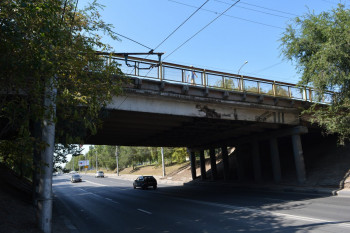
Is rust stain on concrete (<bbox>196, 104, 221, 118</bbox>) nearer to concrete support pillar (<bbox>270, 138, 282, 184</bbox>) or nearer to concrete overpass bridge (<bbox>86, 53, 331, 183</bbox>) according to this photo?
concrete overpass bridge (<bbox>86, 53, 331, 183</bbox>)

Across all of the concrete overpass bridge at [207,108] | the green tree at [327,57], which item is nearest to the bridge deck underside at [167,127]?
the concrete overpass bridge at [207,108]

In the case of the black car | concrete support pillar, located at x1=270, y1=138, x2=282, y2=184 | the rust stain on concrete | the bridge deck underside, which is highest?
the rust stain on concrete

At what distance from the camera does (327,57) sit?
16344 mm

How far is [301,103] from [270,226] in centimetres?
1571

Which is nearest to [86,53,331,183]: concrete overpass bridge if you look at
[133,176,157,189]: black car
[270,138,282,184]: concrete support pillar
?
[270,138,282,184]: concrete support pillar

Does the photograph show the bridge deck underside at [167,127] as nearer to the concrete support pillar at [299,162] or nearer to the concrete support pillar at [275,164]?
the concrete support pillar at [275,164]

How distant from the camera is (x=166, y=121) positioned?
19.3 m

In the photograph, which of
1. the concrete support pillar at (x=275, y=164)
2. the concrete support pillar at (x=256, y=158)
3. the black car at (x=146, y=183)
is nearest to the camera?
the concrete support pillar at (x=275, y=164)

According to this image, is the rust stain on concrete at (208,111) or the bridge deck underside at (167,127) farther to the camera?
the bridge deck underside at (167,127)

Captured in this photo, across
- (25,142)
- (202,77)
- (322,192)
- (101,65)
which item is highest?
(202,77)

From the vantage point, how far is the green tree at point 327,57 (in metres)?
16.1

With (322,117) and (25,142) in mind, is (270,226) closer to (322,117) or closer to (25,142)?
(25,142)

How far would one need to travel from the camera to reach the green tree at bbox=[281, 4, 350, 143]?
52.8ft

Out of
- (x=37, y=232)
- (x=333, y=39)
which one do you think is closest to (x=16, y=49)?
(x=37, y=232)
